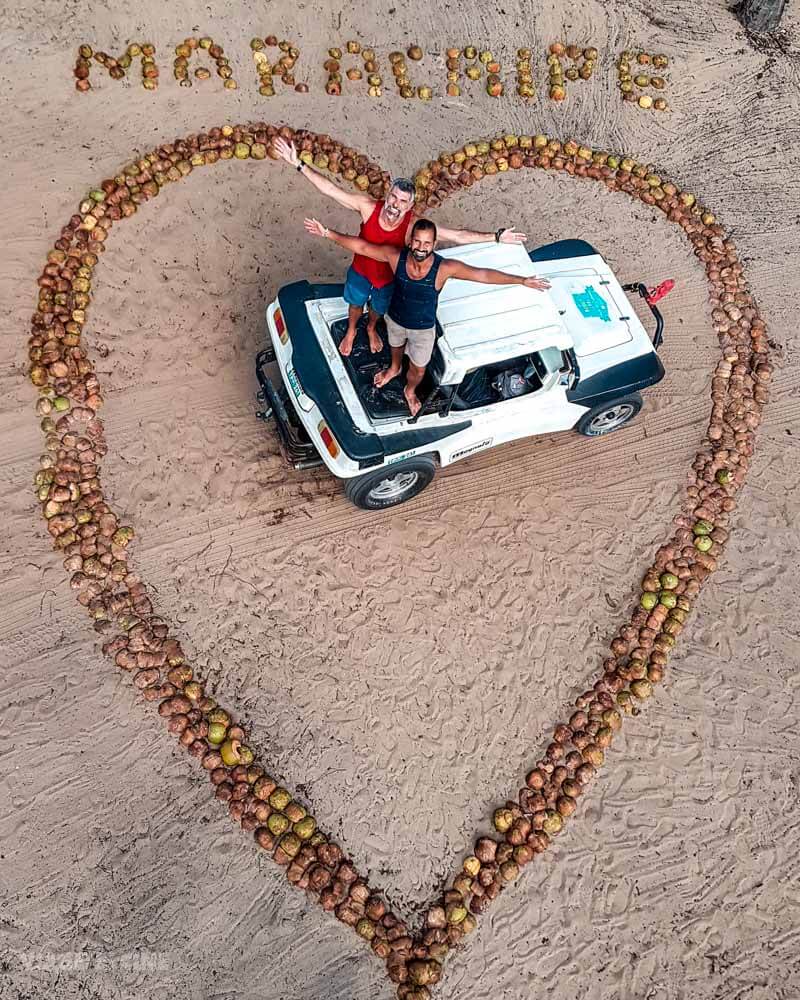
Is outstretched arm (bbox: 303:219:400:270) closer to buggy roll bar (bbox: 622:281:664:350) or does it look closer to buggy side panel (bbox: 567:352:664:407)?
buggy side panel (bbox: 567:352:664:407)

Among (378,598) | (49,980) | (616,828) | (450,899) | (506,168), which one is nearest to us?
(49,980)

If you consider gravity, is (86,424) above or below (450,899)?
above

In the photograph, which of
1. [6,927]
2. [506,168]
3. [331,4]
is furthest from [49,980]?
[331,4]

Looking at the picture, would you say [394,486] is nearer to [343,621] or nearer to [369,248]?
[343,621]

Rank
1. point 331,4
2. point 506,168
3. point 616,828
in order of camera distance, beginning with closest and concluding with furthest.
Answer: point 616,828 < point 506,168 < point 331,4

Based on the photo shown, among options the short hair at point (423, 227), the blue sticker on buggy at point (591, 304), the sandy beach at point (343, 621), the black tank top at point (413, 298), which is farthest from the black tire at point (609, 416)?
the short hair at point (423, 227)

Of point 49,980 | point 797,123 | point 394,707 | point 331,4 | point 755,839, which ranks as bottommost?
point 755,839

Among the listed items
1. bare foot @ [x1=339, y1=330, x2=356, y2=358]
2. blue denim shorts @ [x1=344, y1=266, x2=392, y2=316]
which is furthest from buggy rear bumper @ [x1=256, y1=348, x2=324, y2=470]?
blue denim shorts @ [x1=344, y1=266, x2=392, y2=316]

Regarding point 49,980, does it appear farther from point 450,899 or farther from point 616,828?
point 616,828
